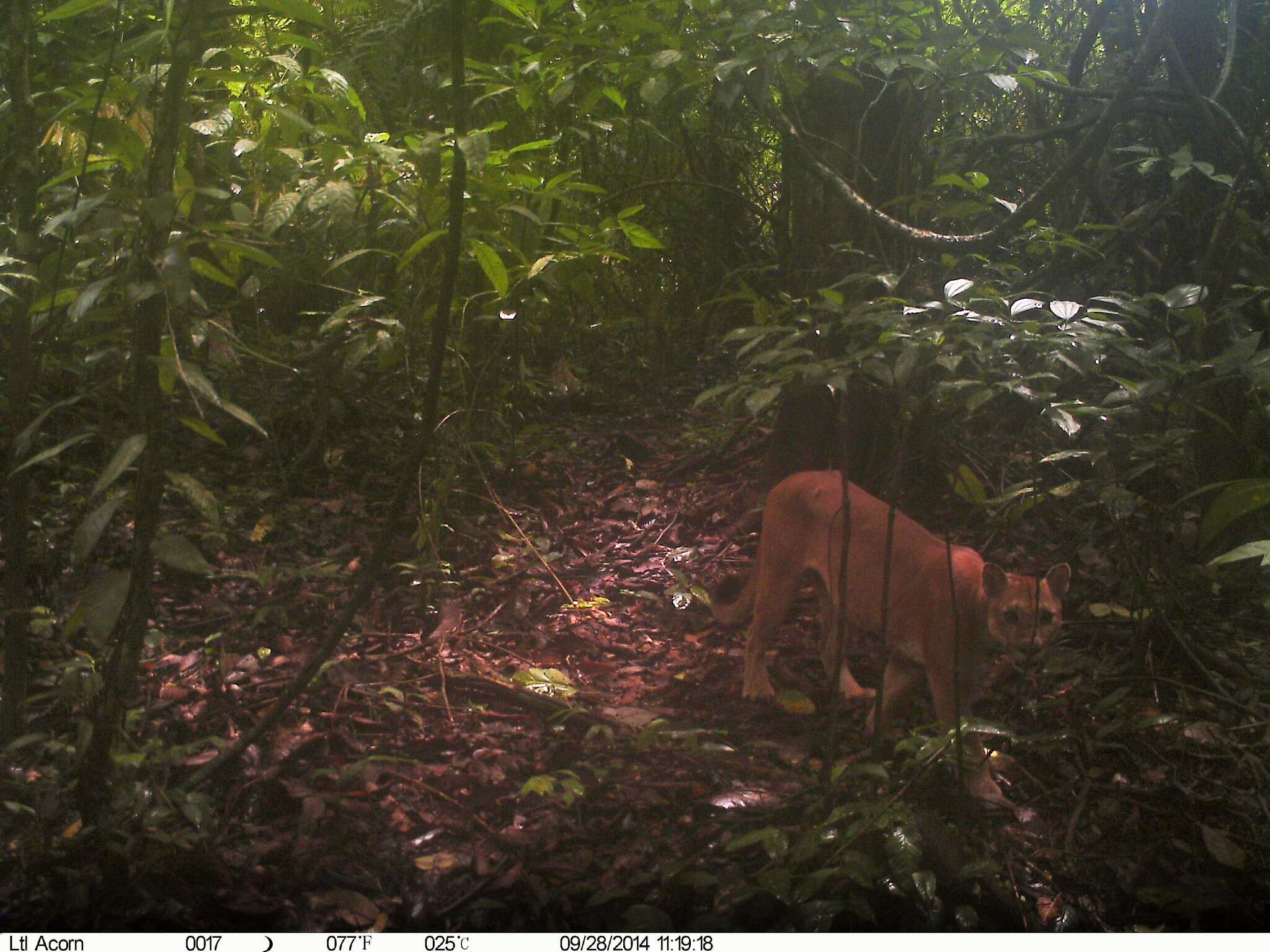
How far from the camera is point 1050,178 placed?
3.24 metres

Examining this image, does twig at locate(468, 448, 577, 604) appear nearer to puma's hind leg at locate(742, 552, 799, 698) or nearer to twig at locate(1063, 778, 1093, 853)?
puma's hind leg at locate(742, 552, 799, 698)

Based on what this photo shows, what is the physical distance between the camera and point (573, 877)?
2521 mm

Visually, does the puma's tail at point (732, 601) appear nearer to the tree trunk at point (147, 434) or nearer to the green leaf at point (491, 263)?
the green leaf at point (491, 263)

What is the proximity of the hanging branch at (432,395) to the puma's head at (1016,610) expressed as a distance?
6.19ft

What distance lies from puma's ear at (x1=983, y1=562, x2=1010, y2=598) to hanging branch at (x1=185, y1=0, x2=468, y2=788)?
1866 mm

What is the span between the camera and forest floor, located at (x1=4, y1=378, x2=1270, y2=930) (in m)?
2.31

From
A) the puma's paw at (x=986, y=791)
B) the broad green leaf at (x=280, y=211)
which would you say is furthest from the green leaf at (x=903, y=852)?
the broad green leaf at (x=280, y=211)

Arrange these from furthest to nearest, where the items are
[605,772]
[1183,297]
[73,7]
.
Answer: [605,772] → [1183,297] → [73,7]

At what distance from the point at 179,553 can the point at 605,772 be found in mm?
1499

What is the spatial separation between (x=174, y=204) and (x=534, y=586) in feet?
8.79

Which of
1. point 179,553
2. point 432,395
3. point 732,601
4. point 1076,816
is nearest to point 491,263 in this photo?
point 432,395

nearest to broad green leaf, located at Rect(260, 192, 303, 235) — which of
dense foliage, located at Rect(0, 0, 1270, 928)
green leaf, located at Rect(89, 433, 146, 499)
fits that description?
dense foliage, located at Rect(0, 0, 1270, 928)

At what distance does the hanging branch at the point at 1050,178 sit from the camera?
10.0ft

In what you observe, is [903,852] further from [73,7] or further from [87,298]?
[73,7]
